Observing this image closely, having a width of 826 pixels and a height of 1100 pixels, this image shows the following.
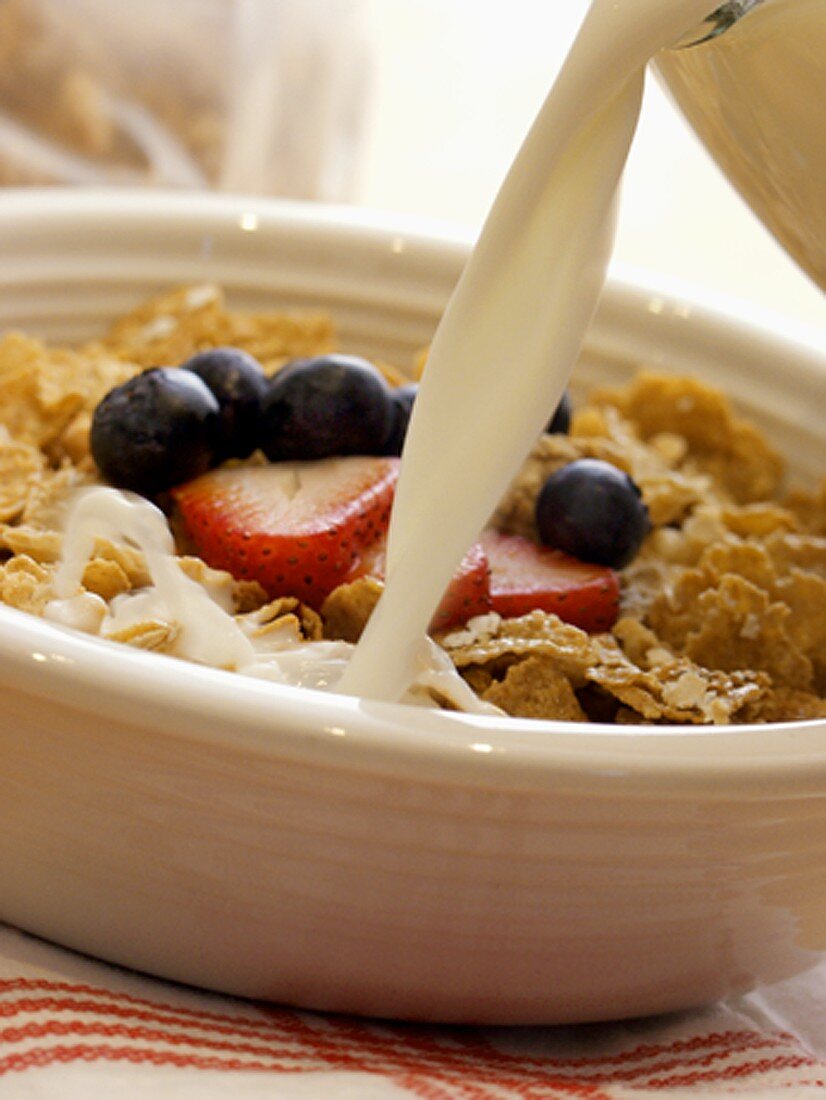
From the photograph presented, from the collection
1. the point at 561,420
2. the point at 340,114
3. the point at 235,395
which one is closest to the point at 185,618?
the point at 235,395

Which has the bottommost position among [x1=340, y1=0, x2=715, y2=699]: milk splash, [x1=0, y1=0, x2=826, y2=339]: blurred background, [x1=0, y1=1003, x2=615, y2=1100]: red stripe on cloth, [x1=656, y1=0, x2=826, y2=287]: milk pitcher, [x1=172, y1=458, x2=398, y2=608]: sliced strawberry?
[x1=0, y1=0, x2=826, y2=339]: blurred background

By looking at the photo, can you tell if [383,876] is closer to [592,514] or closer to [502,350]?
[502,350]

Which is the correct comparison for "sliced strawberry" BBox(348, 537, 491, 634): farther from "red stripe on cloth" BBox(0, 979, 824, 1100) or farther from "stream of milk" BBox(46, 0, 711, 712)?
"red stripe on cloth" BBox(0, 979, 824, 1100)

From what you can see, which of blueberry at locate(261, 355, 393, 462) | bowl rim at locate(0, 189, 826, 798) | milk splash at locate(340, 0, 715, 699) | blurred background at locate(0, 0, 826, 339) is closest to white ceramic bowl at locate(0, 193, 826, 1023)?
bowl rim at locate(0, 189, 826, 798)

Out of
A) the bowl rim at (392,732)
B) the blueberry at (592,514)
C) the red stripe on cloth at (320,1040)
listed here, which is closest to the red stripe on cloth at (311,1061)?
the red stripe on cloth at (320,1040)

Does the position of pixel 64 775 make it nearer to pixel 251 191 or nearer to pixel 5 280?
pixel 5 280

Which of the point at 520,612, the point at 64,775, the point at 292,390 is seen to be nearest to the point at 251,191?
the point at 292,390
